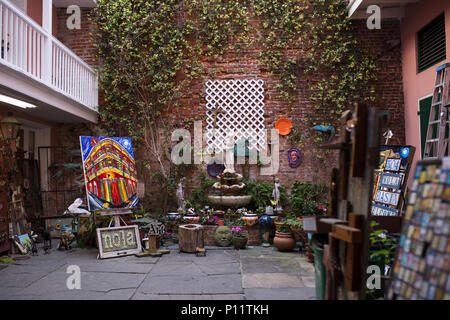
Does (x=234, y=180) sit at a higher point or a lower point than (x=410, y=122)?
lower

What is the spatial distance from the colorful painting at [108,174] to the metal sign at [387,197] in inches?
153

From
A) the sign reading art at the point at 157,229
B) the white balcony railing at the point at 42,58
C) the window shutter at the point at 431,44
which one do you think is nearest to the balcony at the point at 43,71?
the white balcony railing at the point at 42,58

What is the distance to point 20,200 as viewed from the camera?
5.73 metres

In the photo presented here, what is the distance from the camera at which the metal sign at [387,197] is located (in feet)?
14.7

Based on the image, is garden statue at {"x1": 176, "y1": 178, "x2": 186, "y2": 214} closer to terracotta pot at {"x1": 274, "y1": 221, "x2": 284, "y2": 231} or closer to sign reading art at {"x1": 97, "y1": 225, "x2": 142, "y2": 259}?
sign reading art at {"x1": 97, "y1": 225, "x2": 142, "y2": 259}

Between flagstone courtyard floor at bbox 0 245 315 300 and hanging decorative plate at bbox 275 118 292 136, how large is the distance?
9.29 feet

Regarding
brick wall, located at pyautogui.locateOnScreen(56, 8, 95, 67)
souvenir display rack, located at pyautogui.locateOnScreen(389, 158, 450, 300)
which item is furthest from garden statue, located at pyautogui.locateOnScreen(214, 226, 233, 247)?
brick wall, located at pyautogui.locateOnScreen(56, 8, 95, 67)

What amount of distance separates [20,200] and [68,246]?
1.12 m

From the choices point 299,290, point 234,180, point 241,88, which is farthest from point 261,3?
point 299,290

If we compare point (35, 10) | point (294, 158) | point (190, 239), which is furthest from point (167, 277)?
point (35, 10)

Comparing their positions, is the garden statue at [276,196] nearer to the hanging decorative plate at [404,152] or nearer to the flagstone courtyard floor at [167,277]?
the flagstone courtyard floor at [167,277]

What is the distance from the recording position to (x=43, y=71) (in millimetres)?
5410
